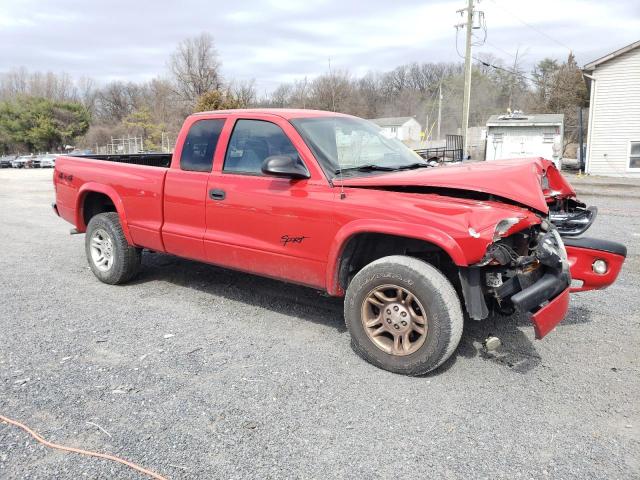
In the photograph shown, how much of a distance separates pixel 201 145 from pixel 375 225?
2.14 m

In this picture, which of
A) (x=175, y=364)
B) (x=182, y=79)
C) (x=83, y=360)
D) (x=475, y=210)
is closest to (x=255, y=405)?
(x=175, y=364)

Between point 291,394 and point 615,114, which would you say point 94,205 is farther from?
point 615,114

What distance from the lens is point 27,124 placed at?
6372cm

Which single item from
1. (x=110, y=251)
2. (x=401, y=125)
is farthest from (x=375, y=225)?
(x=401, y=125)

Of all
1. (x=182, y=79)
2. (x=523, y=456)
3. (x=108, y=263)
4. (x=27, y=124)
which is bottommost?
(x=523, y=456)

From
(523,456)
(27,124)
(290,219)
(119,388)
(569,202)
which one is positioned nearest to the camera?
(523,456)

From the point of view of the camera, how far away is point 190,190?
4.89 m

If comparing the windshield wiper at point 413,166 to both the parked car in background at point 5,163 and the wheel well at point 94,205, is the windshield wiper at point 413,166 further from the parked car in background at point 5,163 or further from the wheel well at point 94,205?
the parked car in background at point 5,163

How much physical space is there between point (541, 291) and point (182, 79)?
5651 centimetres

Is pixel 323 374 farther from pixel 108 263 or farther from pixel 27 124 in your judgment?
pixel 27 124

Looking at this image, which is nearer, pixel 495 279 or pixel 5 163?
pixel 495 279

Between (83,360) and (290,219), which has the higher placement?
(290,219)

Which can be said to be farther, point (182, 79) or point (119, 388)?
point (182, 79)

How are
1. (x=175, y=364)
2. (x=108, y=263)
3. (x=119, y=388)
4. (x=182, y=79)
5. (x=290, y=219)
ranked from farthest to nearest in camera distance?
(x=182, y=79), (x=108, y=263), (x=290, y=219), (x=175, y=364), (x=119, y=388)
